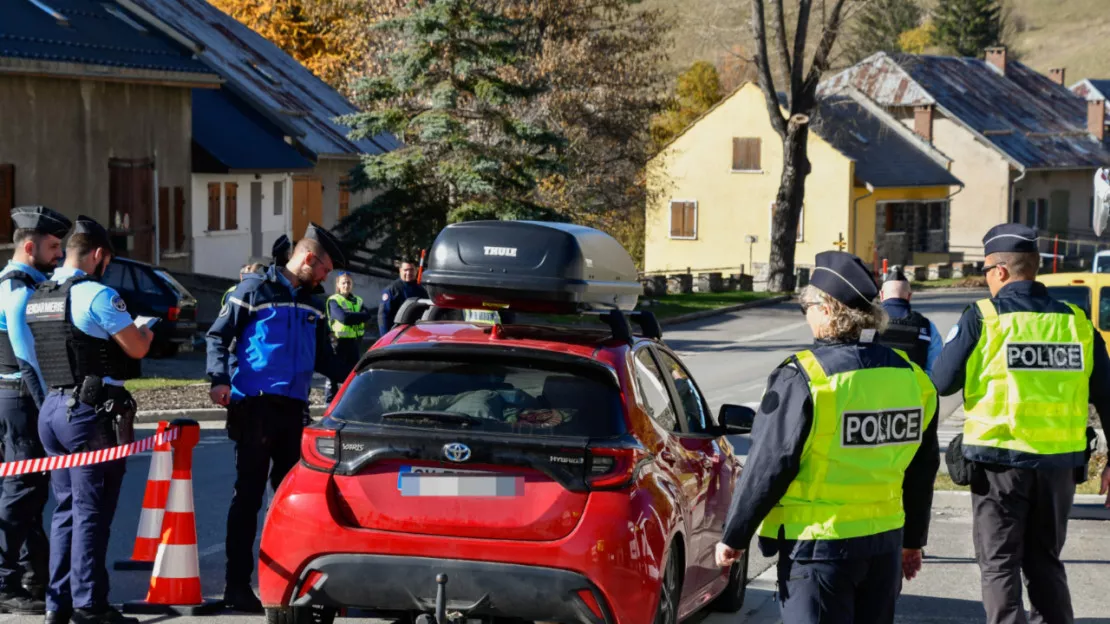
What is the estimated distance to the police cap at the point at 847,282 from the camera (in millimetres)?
5160

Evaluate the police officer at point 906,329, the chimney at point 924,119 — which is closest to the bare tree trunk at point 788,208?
the chimney at point 924,119

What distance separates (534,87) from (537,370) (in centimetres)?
2406

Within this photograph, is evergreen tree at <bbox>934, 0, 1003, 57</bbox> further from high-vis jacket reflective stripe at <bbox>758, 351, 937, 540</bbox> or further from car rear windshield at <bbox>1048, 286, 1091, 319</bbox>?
high-vis jacket reflective stripe at <bbox>758, 351, 937, 540</bbox>

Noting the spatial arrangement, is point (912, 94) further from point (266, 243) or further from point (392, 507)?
point (392, 507)

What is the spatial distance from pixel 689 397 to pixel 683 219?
175 feet

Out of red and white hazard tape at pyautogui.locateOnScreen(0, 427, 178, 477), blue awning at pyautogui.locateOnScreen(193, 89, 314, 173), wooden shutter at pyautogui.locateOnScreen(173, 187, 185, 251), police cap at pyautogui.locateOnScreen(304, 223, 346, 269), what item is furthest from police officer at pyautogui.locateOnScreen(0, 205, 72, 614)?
blue awning at pyautogui.locateOnScreen(193, 89, 314, 173)

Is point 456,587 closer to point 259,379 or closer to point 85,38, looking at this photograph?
point 259,379

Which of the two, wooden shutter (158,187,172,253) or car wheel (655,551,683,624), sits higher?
wooden shutter (158,187,172,253)

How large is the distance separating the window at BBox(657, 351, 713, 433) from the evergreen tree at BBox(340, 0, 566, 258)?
21.3 meters

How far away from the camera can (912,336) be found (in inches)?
383

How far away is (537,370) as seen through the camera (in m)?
6.50

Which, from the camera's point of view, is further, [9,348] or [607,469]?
[9,348]

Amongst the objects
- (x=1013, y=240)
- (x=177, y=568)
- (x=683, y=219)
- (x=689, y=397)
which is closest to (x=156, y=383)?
(x=177, y=568)

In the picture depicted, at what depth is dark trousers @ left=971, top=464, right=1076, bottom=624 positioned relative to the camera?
6699 millimetres
